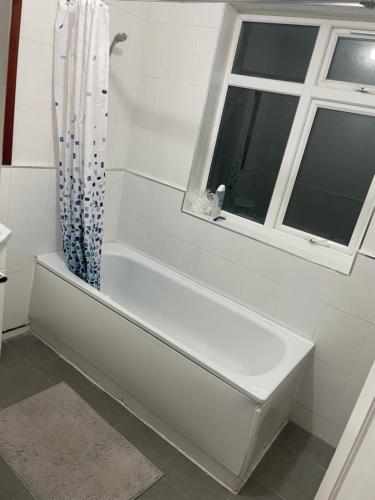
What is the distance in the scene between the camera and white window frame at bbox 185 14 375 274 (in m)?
2.17

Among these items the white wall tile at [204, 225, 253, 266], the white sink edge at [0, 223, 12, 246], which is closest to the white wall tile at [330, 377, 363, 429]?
the white wall tile at [204, 225, 253, 266]

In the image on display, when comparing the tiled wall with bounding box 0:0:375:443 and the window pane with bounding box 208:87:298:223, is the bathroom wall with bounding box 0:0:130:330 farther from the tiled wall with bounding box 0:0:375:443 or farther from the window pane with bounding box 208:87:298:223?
the window pane with bounding box 208:87:298:223

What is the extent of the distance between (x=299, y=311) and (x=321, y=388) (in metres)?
0.46

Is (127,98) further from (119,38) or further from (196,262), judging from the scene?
(196,262)

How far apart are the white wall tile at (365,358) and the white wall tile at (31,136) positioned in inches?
82.9

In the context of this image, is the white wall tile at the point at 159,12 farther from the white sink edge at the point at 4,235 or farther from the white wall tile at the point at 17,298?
the white wall tile at the point at 17,298

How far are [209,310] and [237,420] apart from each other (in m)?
0.90

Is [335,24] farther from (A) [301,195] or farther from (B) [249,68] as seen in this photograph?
(A) [301,195]

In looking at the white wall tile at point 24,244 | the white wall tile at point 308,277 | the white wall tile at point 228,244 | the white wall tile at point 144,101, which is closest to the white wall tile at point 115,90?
the white wall tile at point 144,101

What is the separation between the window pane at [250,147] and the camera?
8.14ft

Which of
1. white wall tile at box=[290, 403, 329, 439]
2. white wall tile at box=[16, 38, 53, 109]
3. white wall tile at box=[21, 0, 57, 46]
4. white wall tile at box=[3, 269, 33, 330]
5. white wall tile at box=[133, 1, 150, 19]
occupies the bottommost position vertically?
white wall tile at box=[290, 403, 329, 439]

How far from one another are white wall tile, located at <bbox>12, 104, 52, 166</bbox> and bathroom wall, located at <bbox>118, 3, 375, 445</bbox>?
732 millimetres

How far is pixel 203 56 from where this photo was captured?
2.45 m

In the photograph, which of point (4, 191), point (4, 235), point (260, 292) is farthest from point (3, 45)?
point (260, 292)
